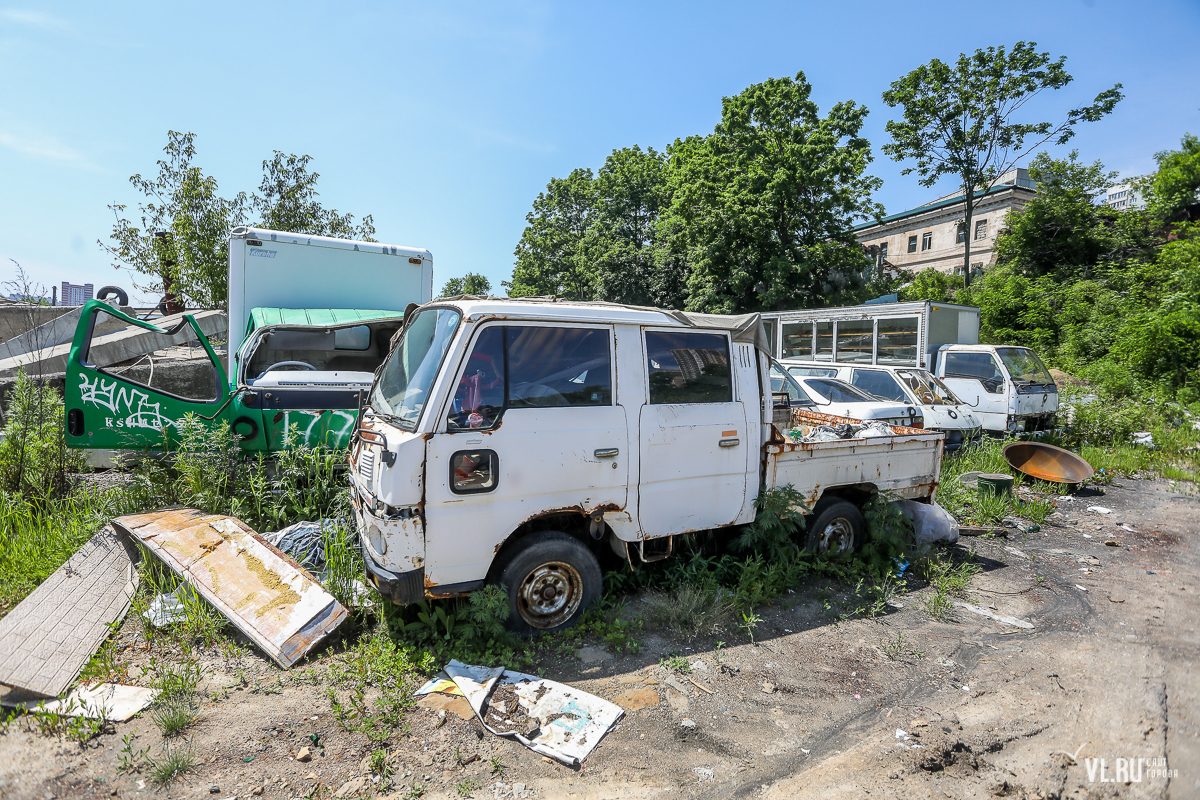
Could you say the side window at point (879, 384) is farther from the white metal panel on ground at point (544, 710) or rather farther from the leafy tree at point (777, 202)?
the leafy tree at point (777, 202)

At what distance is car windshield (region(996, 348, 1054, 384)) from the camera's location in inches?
447

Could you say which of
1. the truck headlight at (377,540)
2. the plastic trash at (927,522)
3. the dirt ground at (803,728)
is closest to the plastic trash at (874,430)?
the plastic trash at (927,522)

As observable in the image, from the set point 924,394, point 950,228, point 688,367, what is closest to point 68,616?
point 688,367

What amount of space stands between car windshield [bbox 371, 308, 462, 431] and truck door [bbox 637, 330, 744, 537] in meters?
1.41

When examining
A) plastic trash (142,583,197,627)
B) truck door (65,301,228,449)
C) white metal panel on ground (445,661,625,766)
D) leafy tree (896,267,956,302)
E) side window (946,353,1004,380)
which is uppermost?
leafy tree (896,267,956,302)

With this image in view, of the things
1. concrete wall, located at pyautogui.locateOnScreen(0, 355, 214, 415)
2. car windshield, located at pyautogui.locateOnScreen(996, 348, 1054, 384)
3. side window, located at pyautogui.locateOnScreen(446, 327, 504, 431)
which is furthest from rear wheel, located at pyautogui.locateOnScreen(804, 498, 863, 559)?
concrete wall, located at pyautogui.locateOnScreen(0, 355, 214, 415)

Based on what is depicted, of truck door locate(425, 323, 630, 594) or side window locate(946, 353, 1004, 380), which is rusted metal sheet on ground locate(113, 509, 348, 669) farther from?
side window locate(946, 353, 1004, 380)

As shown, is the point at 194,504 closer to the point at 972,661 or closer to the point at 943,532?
the point at 972,661

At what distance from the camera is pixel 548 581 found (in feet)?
13.4

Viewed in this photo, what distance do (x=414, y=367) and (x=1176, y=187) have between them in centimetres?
3520

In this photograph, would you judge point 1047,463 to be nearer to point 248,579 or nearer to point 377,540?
point 377,540

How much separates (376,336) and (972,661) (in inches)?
282

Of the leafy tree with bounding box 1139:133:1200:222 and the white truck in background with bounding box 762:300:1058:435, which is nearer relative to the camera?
the white truck in background with bounding box 762:300:1058:435

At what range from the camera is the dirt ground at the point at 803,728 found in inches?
114
